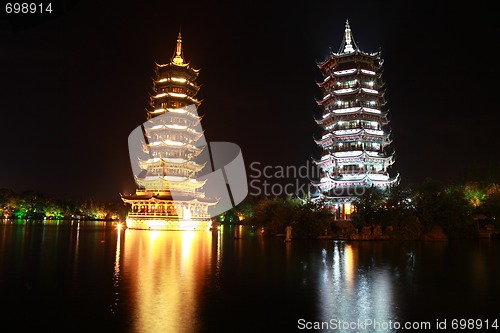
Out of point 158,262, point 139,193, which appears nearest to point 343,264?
point 158,262

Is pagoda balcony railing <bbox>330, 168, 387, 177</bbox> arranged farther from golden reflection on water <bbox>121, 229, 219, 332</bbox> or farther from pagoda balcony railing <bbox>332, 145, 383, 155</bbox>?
golden reflection on water <bbox>121, 229, 219, 332</bbox>

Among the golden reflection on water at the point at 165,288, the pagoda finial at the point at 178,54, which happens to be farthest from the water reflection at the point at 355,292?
the pagoda finial at the point at 178,54

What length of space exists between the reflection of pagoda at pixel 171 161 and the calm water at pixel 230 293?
104ft

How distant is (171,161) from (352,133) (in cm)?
2502

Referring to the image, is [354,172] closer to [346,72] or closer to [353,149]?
[353,149]

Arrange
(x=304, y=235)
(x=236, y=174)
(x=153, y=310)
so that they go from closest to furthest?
(x=153, y=310), (x=304, y=235), (x=236, y=174)

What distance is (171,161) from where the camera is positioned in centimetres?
5625

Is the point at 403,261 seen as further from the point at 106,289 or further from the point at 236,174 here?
the point at 236,174

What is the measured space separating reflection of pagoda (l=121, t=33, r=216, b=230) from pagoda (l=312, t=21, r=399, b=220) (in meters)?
17.6

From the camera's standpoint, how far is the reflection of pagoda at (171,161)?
5172 cm

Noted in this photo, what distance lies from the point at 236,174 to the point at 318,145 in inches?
1012

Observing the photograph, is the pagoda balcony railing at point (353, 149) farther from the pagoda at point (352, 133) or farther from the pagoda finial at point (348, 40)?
the pagoda finial at point (348, 40)

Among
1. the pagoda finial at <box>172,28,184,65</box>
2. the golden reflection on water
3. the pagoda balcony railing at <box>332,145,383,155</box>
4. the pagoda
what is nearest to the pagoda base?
the pagoda

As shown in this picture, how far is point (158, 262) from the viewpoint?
18.0 m
